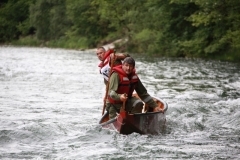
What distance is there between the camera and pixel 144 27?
4406 cm

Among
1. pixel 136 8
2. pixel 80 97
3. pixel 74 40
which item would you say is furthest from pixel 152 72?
pixel 74 40

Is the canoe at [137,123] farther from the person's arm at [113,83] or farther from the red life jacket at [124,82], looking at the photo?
the red life jacket at [124,82]

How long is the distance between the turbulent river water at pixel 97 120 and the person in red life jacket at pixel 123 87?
0.58 m

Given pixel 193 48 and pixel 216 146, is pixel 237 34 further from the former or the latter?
pixel 216 146

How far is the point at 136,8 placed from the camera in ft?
157

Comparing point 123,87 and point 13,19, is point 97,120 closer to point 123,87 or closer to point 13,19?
point 123,87

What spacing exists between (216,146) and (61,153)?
269cm

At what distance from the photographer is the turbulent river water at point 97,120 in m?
7.72

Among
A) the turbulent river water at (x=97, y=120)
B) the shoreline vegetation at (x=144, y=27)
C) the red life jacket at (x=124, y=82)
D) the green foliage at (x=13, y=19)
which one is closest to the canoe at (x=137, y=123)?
the turbulent river water at (x=97, y=120)

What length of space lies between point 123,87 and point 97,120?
267cm

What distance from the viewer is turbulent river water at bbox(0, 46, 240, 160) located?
25.3 ft

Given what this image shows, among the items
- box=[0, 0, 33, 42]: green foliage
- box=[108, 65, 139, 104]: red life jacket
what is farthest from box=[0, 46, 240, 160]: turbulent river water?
box=[0, 0, 33, 42]: green foliage

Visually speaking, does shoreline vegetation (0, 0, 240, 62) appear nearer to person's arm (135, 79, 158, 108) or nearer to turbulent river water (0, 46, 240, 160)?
turbulent river water (0, 46, 240, 160)

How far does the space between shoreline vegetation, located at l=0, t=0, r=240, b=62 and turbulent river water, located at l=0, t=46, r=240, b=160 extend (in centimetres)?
1222
